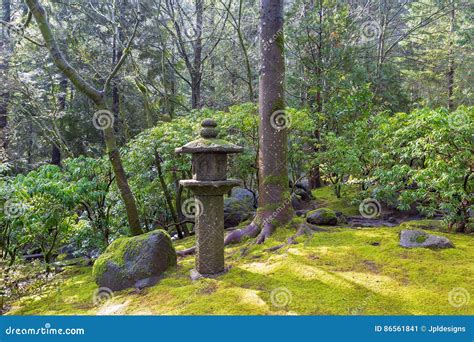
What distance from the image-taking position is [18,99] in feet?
46.2

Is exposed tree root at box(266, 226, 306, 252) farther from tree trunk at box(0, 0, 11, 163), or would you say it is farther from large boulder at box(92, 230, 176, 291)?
tree trunk at box(0, 0, 11, 163)

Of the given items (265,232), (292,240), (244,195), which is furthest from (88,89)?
(244,195)

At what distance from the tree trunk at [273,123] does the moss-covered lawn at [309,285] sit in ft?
2.22

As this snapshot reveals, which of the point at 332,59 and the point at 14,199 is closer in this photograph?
the point at 14,199

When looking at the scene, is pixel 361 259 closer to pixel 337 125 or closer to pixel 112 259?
pixel 112 259

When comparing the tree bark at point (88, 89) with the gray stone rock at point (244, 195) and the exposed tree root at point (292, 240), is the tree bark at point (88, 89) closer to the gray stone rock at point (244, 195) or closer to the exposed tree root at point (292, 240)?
the exposed tree root at point (292, 240)

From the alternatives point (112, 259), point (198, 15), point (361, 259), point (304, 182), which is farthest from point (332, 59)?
point (112, 259)

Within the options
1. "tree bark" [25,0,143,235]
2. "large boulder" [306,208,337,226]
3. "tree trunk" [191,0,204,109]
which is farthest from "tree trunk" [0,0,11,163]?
"large boulder" [306,208,337,226]

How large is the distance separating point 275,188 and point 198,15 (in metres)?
11.5

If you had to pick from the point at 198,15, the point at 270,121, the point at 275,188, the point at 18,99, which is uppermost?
the point at 198,15

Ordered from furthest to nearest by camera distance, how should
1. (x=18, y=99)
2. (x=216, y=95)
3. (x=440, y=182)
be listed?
(x=216, y=95) → (x=18, y=99) → (x=440, y=182)

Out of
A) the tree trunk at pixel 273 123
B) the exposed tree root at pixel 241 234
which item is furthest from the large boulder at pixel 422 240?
the exposed tree root at pixel 241 234

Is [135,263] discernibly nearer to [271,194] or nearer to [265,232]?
[265,232]

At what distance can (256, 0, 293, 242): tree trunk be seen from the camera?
5.98 metres
